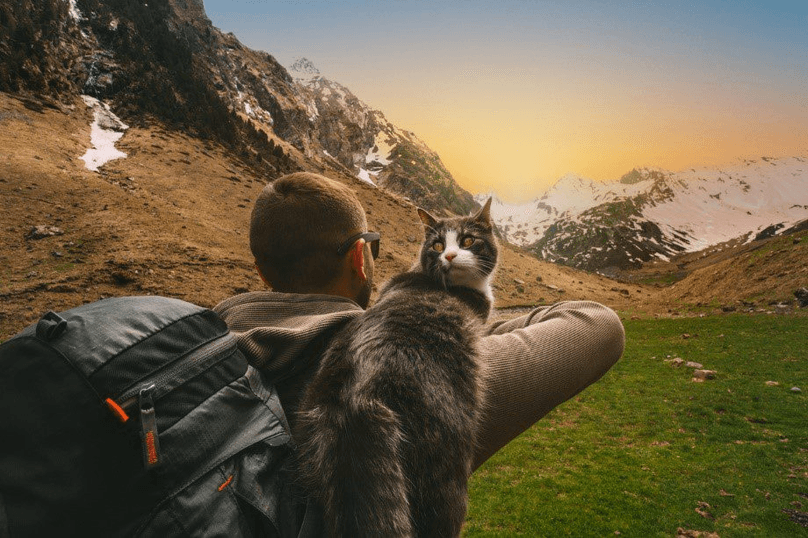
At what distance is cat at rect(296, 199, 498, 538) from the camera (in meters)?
1.68

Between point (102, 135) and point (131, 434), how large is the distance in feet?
178

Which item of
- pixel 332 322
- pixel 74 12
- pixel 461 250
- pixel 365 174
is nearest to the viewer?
pixel 332 322

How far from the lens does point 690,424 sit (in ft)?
47.6

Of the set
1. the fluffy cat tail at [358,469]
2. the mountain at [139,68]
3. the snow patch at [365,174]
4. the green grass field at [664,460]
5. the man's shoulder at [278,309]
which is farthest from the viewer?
the snow patch at [365,174]

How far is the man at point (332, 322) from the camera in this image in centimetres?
219

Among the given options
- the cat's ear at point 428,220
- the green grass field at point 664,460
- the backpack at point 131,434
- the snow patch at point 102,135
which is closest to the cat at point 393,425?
the backpack at point 131,434

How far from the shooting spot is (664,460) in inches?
485

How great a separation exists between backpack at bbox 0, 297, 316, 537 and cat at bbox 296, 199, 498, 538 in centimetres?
23

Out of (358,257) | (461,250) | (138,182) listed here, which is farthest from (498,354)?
(138,182)

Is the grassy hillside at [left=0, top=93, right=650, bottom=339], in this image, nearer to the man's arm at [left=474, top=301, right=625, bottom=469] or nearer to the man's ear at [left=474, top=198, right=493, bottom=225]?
the man's ear at [left=474, top=198, right=493, bottom=225]

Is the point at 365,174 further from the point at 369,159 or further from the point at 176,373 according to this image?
the point at 176,373

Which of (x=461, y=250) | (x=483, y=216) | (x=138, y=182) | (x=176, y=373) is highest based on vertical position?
(x=483, y=216)

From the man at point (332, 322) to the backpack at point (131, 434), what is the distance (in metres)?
0.37

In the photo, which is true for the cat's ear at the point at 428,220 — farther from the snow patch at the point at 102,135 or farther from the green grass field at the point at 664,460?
the snow patch at the point at 102,135
